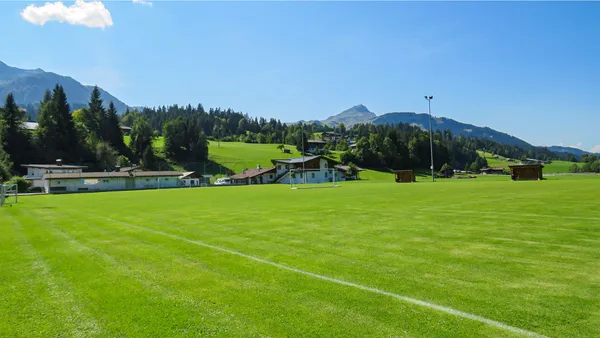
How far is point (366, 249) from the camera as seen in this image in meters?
9.43

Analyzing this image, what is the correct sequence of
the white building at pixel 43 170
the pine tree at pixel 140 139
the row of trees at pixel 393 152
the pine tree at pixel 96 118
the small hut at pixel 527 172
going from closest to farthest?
the small hut at pixel 527 172
the white building at pixel 43 170
the pine tree at pixel 140 139
the pine tree at pixel 96 118
the row of trees at pixel 393 152

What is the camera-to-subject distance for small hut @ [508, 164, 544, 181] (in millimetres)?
61013

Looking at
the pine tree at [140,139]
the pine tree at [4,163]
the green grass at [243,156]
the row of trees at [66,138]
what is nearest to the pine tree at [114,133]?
the row of trees at [66,138]

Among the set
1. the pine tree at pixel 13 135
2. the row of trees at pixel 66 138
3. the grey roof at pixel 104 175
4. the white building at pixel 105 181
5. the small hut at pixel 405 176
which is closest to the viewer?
the small hut at pixel 405 176

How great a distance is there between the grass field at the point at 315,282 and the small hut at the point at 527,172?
5637cm

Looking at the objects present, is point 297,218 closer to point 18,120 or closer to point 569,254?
point 569,254

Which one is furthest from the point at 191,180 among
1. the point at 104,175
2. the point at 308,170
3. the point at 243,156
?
the point at 243,156

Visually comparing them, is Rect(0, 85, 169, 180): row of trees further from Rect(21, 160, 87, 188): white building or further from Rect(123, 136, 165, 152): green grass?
Rect(123, 136, 165, 152): green grass

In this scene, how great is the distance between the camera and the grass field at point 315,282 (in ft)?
16.1

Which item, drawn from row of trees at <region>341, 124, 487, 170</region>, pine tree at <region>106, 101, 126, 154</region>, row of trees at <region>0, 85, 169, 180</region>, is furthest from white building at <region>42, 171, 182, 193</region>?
row of trees at <region>341, 124, 487, 170</region>

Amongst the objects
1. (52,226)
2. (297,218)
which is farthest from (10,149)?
(297,218)

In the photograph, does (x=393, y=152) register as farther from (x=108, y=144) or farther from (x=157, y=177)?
(x=108, y=144)

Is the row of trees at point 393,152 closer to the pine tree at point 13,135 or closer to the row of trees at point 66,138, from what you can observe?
the row of trees at point 66,138

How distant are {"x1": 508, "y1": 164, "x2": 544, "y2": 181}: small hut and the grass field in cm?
5637
